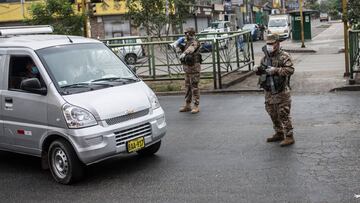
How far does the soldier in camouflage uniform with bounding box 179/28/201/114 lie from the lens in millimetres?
10695

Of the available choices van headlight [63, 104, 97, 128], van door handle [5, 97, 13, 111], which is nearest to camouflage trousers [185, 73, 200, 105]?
van door handle [5, 97, 13, 111]

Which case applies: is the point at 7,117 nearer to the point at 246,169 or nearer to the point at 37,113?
the point at 37,113

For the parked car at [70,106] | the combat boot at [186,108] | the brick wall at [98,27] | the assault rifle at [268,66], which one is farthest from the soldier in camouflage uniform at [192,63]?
the brick wall at [98,27]

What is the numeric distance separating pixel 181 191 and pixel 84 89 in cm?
182

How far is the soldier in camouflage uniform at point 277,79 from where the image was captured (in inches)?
298

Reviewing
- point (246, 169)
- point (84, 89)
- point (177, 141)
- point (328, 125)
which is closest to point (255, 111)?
point (328, 125)

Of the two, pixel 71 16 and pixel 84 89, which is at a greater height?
pixel 71 16

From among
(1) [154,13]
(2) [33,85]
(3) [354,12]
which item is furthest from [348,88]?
(1) [154,13]

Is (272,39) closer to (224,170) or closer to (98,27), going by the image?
(224,170)

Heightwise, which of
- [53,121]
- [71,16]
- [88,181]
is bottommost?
[88,181]

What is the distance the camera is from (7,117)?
281 inches

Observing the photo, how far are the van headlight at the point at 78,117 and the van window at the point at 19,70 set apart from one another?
0.89 m

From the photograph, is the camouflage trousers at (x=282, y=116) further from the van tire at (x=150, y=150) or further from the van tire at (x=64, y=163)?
the van tire at (x=64, y=163)

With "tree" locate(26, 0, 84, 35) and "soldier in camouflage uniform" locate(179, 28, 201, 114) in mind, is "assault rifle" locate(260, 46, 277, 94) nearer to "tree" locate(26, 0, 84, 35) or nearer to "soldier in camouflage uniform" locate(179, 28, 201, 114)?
"soldier in camouflage uniform" locate(179, 28, 201, 114)
